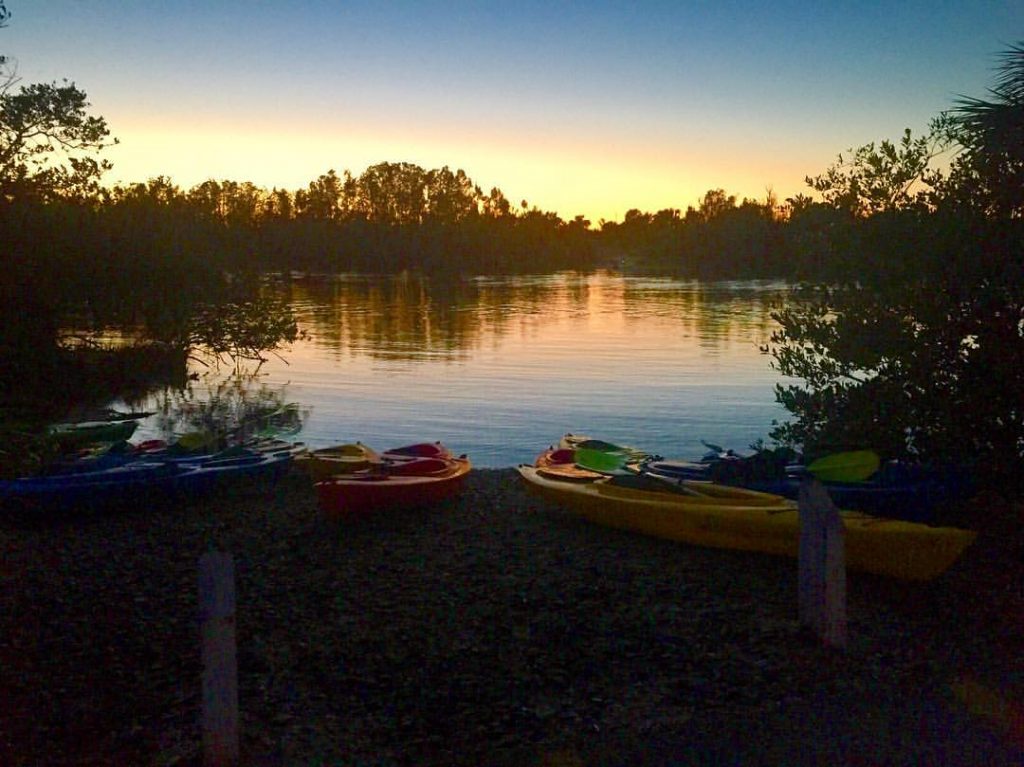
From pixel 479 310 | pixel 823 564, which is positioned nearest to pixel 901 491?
pixel 823 564

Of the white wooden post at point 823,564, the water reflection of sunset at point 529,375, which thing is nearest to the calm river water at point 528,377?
the water reflection of sunset at point 529,375

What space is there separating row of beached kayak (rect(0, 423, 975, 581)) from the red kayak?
0.5 inches

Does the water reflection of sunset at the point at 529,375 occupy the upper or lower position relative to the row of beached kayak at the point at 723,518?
lower

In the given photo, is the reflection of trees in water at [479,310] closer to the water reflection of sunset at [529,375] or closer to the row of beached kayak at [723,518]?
the water reflection of sunset at [529,375]

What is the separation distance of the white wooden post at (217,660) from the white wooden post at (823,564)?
3.70m

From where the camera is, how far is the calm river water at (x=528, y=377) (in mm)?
20625

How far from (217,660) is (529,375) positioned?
25.6 metres

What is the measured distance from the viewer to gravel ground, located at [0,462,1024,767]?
510cm

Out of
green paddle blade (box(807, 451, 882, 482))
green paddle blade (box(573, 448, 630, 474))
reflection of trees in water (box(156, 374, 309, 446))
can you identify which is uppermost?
green paddle blade (box(807, 451, 882, 482))

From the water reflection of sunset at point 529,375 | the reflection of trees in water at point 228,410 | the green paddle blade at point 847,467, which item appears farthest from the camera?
the reflection of trees in water at point 228,410

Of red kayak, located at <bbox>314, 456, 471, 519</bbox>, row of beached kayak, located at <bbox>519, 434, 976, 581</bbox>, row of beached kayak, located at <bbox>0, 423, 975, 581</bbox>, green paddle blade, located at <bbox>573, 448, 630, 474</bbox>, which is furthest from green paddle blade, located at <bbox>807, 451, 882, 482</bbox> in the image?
red kayak, located at <bbox>314, 456, 471, 519</bbox>

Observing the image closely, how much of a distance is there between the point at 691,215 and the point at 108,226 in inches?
5411

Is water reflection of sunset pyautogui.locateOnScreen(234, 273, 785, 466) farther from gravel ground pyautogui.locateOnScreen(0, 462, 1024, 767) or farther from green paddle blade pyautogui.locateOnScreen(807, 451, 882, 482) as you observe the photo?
gravel ground pyautogui.locateOnScreen(0, 462, 1024, 767)

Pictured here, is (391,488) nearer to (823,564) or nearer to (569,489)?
(569,489)
